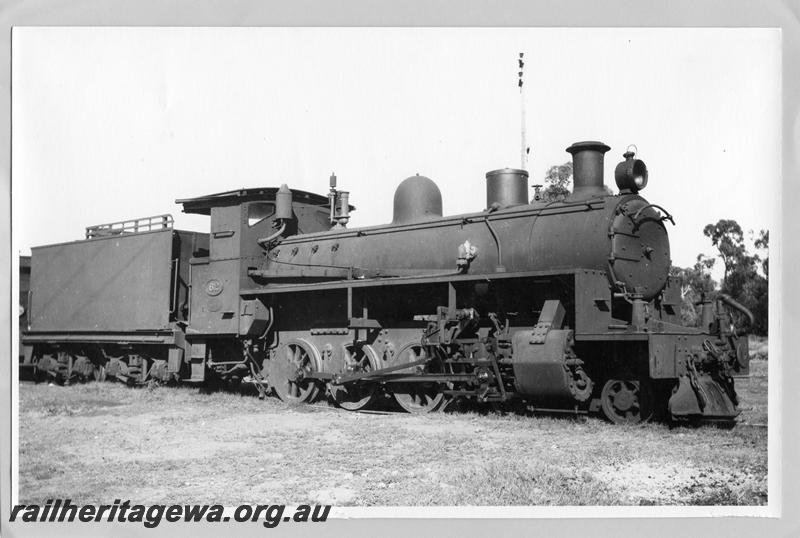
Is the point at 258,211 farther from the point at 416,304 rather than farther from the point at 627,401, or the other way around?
the point at 627,401

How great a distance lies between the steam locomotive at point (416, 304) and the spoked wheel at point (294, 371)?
0.03 metres

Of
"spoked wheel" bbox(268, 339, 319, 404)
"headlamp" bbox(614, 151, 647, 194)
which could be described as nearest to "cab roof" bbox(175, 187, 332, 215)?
"spoked wheel" bbox(268, 339, 319, 404)

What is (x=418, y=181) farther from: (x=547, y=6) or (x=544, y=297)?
(x=547, y=6)

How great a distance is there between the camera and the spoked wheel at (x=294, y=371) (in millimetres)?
12477

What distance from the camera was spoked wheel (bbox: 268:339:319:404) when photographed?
12477 millimetres

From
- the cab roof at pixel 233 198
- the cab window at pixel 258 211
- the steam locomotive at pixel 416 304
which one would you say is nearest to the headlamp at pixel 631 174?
the steam locomotive at pixel 416 304

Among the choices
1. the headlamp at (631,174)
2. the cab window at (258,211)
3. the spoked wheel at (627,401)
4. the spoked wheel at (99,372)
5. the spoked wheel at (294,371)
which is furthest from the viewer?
the spoked wheel at (99,372)

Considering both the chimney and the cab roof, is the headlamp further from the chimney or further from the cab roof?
the cab roof

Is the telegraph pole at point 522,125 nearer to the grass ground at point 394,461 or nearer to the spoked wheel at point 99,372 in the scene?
the grass ground at point 394,461

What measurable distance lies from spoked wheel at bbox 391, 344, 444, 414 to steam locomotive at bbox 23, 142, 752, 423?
0.11 ft

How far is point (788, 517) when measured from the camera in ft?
22.8

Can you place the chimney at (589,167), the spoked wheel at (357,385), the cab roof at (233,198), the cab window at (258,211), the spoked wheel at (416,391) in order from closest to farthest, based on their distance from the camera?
the chimney at (589,167), the spoked wheel at (416,391), the spoked wheel at (357,385), the cab roof at (233,198), the cab window at (258,211)

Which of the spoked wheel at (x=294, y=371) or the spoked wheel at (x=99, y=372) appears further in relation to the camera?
the spoked wheel at (x=99, y=372)

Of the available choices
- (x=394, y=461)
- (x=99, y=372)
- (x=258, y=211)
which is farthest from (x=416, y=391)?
(x=99, y=372)
